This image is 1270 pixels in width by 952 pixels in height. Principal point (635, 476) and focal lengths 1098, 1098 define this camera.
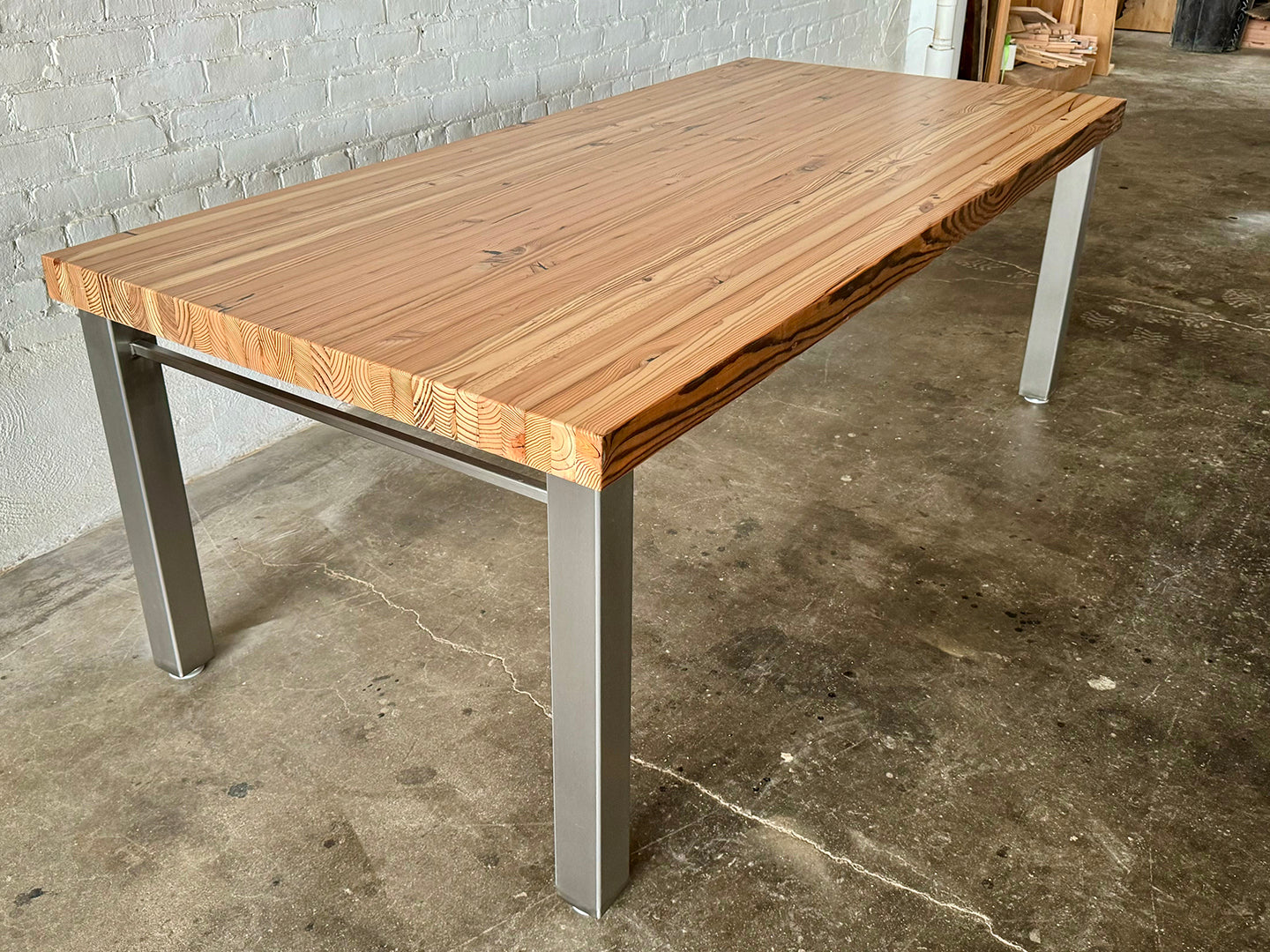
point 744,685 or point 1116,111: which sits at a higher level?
point 1116,111

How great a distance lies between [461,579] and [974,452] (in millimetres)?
1173

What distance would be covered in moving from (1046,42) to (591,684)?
5714mm

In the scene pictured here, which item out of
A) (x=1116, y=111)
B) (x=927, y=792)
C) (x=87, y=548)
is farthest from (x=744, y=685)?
(x=1116, y=111)

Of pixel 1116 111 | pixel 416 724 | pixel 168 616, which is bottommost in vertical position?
pixel 416 724

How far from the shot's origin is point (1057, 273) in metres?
2.50

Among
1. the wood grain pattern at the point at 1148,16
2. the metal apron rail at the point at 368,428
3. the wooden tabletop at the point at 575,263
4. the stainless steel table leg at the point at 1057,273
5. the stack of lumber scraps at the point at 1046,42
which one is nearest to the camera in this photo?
the wooden tabletop at the point at 575,263

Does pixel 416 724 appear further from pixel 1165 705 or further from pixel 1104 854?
pixel 1165 705

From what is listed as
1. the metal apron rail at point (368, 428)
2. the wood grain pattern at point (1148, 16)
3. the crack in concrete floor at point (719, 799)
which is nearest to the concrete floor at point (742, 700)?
the crack in concrete floor at point (719, 799)

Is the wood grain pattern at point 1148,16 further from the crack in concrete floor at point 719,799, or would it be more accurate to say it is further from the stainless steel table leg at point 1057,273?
the crack in concrete floor at point 719,799

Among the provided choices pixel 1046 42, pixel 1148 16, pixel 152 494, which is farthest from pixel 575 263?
pixel 1148 16

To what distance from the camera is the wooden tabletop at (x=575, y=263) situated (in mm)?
1103

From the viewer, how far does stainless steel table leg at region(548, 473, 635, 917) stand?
1138 mm

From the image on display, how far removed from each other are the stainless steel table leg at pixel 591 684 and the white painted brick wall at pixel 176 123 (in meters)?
1.25

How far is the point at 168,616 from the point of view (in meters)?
1.68
